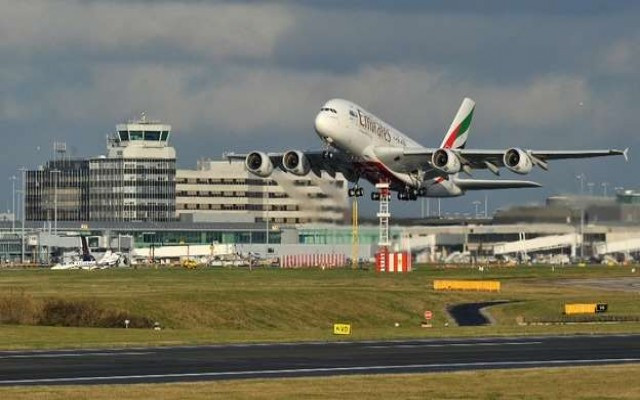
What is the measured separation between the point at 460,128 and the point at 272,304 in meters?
52.0

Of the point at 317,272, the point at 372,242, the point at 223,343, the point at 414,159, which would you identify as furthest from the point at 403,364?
the point at 372,242

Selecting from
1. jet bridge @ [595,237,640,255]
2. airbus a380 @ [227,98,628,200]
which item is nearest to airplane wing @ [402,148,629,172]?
airbus a380 @ [227,98,628,200]

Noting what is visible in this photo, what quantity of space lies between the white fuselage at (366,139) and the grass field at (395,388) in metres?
66.5

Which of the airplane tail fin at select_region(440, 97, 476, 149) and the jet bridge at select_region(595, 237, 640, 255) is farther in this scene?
the jet bridge at select_region(595, 237, 640, 255)

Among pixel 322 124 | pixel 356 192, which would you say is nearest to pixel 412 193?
pixel 356 192

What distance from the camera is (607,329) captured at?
7275cm

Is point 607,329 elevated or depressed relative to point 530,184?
depressed

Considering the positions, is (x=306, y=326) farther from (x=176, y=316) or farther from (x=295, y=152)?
(x=295, y=152)

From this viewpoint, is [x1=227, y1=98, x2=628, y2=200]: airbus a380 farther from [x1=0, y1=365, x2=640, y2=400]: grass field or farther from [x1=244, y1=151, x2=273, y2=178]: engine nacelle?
[x1=0, y1=365, x2=640, y2=400]: grass field

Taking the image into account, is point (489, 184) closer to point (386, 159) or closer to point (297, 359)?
point (386, 159)

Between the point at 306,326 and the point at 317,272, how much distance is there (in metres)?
49.6

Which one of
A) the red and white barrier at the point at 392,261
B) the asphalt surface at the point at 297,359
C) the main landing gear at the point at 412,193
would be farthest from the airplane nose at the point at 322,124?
→ the asphalt surface at the point at 297,359

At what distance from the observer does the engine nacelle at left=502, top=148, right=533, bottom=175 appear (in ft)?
371

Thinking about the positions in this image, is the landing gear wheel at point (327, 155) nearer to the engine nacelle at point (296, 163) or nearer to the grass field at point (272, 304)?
the engine nacelle at point (296, 163)
